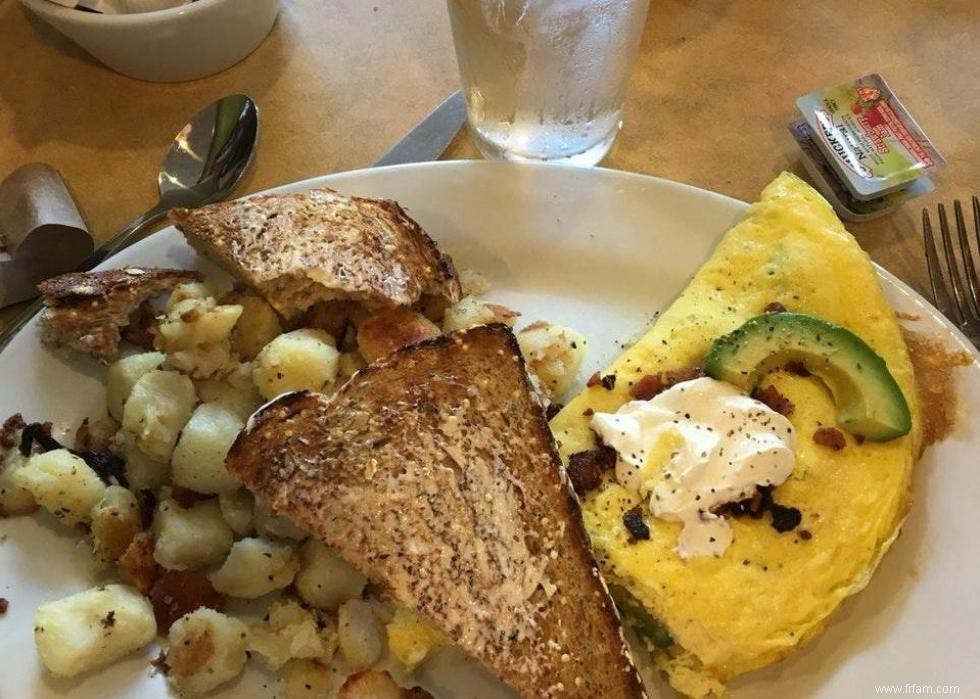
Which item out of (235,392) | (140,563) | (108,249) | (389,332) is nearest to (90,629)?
(140,563)

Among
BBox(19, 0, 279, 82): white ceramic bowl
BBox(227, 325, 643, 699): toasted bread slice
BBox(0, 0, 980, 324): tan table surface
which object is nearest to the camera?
BBox(227, 325, 643, 699): toasted bread slice

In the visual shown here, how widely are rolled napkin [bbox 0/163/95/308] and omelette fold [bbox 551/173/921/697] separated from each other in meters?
1.24

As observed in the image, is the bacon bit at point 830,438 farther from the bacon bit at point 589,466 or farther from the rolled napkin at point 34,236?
the rolled napkin at point 34,236

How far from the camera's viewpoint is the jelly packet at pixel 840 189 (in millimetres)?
2016

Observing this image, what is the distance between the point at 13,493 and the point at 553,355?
108cm

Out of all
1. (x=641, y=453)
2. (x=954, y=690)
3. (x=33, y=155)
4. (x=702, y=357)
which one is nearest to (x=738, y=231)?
(x=702, y=357)

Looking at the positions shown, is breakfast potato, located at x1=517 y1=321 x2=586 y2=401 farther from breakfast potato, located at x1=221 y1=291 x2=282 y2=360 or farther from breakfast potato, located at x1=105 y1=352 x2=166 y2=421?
breakfast potato, located at x1=105 y1=352 x2=166 y2=421

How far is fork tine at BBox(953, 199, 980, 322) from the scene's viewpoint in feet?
6.14

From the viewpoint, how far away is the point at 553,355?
1.70 m

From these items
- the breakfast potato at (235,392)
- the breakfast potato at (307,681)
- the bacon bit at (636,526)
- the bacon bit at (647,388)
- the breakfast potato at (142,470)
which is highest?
the breakfast potato at (235,392)

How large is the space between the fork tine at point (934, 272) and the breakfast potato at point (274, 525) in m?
1.54

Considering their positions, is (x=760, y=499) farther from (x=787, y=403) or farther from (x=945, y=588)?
(x=945, y=588)

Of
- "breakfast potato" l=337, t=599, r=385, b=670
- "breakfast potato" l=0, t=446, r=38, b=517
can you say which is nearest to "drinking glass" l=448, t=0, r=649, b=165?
"breakfast potato" l=337, t=599, r=385, b=670

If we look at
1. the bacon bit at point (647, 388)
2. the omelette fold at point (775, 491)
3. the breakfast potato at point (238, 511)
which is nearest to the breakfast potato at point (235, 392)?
the breakfast potato at point (238, 511)
